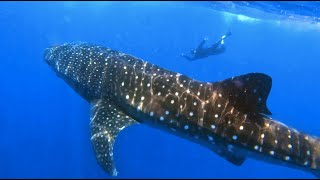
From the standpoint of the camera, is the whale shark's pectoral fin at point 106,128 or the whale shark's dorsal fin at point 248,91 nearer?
the whale shark's dorsal fin at point 248,91

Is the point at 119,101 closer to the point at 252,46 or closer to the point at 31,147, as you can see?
the point at 31,147

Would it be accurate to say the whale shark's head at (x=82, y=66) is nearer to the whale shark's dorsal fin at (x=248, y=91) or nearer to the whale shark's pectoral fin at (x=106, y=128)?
the whale shark's pectoral fin at (x=106, y=128)

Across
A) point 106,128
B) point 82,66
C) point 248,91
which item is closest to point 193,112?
point 248,91

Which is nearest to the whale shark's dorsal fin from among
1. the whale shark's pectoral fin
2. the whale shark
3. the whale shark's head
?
the whale shark

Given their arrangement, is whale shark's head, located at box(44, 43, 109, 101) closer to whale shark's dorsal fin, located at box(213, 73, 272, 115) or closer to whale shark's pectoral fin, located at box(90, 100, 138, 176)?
whale shark's pectoral fin, located at box(90, 100, 138, 176)

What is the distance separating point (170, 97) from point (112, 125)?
1390 millimetres

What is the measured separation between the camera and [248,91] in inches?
261

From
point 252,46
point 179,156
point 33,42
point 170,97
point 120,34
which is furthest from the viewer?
point 252,46

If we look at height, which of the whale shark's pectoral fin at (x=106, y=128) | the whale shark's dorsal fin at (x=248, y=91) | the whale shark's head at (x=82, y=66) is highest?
the whale shark's dorsal fin at (x=248, y=91)

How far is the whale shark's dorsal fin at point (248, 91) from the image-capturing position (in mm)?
6535

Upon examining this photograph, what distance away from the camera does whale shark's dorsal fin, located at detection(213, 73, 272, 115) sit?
6535 mm

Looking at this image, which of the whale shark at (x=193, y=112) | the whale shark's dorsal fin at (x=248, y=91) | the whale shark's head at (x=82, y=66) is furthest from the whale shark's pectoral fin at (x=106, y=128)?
the whale shark's dorsal fin at (x=248, y=91)

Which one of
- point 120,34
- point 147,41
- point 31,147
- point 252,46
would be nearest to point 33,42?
point 120,34

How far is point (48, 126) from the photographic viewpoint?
99.1 feet
